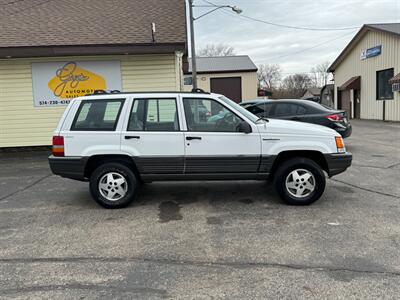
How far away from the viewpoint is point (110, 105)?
5719 mm

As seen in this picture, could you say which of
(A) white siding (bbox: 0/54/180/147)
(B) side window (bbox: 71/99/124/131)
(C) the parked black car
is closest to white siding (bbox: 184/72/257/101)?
(A) white siding (bbox: 0/54/180/147)

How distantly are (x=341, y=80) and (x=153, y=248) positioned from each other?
92.4 feet

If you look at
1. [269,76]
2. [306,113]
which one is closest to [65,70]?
[306,113]

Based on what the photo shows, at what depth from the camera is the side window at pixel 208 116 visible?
18.4 feet

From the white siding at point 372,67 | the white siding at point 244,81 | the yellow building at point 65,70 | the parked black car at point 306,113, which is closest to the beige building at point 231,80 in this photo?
the white siding at point 244,81

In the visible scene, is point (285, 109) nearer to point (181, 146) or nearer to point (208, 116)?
point (208, 116)

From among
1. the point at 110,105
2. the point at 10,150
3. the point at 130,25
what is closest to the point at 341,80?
the point at 130,25

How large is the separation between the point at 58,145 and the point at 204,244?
9.37 feet

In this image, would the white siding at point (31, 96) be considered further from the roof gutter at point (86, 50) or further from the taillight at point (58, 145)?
the taillight at point (58, 145)

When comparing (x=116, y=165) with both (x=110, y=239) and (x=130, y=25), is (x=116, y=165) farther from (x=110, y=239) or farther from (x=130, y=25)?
(x=130, y=25)

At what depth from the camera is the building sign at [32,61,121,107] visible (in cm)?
1123

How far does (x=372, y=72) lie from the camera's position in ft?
78.3

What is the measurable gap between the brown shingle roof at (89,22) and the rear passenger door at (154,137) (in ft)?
18.2

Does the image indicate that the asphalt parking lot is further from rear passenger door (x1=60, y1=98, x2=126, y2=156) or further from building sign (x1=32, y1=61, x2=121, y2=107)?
building sign (x1=32, y1=61, x2=121, y2=107)
